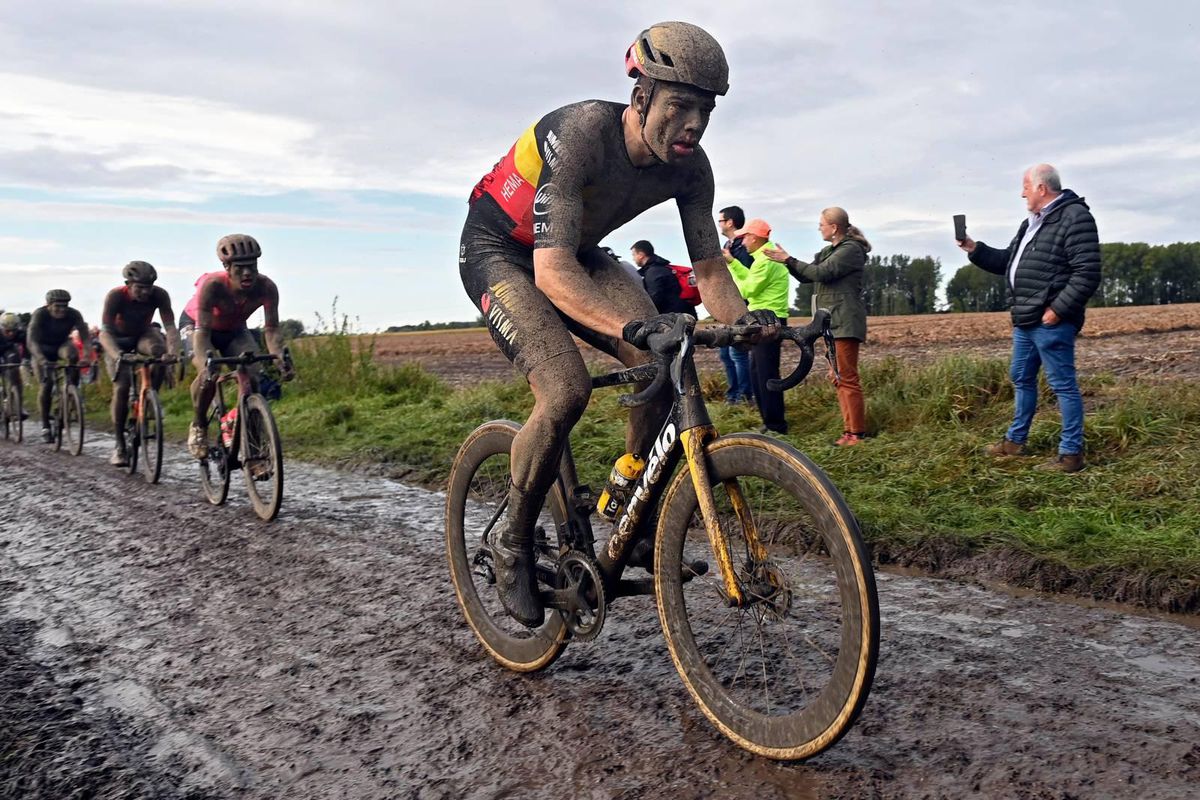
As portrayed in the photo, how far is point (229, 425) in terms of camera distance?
9.38 meters

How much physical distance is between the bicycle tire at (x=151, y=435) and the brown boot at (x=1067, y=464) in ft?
27.6

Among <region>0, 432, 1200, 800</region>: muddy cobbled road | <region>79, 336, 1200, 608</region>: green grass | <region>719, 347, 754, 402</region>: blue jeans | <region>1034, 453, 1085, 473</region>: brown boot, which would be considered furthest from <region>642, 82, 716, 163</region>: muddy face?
<region>719, 347, 754, 402</region>: blue jeans

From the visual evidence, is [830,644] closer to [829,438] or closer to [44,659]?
[44,659]

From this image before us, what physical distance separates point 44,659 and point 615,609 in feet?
8.72

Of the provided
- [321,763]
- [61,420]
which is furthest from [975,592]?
[61,420]

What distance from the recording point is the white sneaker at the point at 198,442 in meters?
9.58

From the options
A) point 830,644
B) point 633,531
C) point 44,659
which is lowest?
point 44,659

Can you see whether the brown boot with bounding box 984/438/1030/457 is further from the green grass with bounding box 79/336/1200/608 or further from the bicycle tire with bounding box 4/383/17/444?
the bicycle tire with bounding box 4/383/17/444

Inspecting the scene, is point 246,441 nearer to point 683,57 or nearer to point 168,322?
point 168,322

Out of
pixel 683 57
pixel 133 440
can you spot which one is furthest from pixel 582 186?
pixel 133 440

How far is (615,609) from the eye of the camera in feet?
17.1

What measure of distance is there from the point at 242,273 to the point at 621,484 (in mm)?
6511

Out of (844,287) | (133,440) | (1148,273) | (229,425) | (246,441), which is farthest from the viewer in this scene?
(1148,273)

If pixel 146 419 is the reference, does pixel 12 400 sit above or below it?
below
